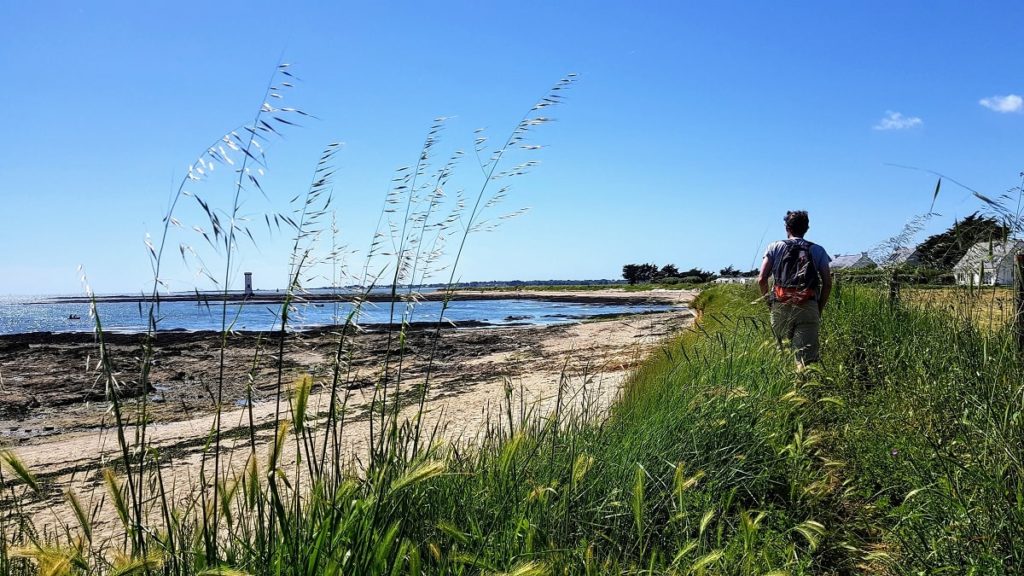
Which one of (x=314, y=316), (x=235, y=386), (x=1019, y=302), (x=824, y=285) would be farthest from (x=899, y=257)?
(x=235, y=386)

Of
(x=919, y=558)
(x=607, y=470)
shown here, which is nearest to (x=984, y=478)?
(x=919, y=558)

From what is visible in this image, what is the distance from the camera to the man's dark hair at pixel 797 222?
607 cm

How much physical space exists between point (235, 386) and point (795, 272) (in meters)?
12.8

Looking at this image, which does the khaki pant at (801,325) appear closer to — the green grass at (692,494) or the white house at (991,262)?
the green grass at (692,494)

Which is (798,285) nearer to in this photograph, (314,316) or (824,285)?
(824,285)

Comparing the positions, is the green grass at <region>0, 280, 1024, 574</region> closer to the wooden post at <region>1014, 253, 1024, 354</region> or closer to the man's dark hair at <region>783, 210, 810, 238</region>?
the wooden post at <region>1014, 253, 1024, 354</region>

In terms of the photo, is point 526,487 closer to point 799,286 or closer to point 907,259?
point 799,286

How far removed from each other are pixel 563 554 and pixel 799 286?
4465 millimetres

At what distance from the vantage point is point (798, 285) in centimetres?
594

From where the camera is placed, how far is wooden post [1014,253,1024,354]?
3.57 meters

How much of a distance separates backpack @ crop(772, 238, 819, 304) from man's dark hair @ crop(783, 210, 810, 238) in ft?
0.41

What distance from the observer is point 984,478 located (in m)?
2.57

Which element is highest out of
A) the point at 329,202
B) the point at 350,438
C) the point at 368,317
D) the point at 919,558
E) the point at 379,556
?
the point at 329,202


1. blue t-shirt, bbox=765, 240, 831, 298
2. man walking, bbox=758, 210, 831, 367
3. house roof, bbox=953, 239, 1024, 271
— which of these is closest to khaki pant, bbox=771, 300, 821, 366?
man walking, bbox=758, 210, 831, 367
